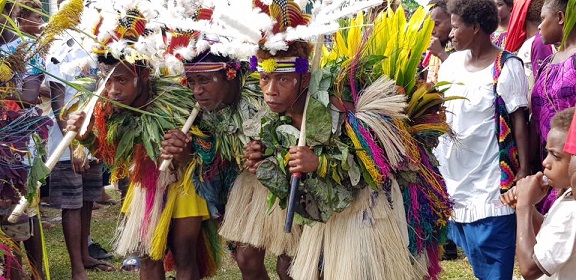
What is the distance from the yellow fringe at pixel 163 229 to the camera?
5.19m

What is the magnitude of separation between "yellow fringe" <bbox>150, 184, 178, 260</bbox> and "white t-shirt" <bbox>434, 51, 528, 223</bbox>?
1799mm

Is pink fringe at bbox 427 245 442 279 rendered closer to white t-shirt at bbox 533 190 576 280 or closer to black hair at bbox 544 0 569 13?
white t-shirt at bbox 533 190 576 280

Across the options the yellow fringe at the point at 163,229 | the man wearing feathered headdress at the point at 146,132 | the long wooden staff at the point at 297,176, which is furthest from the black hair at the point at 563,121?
the yellow fringe at the point at 163,229

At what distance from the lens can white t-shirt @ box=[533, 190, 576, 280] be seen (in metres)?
3.52

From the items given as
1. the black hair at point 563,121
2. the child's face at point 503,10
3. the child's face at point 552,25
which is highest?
the child's face at point 503,10

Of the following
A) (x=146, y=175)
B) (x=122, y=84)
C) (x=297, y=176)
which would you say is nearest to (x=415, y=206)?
(x=297, y=176)

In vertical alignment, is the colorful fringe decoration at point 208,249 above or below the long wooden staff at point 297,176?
below

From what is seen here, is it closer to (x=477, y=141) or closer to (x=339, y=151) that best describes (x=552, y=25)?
(x=477, y=141)

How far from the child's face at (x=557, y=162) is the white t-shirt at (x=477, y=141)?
139cm

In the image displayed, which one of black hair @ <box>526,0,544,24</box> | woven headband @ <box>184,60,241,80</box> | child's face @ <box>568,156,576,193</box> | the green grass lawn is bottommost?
the green grass lawn

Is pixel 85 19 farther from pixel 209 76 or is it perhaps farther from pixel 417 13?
pixel 417 13

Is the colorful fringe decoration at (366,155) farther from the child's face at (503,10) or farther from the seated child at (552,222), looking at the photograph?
the child's face at (503,10)

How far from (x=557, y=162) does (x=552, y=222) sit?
0.28m

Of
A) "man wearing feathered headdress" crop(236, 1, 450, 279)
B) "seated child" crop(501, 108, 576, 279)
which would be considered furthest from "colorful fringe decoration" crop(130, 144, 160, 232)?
"seated child" crop(501, 108, 576, 279)
